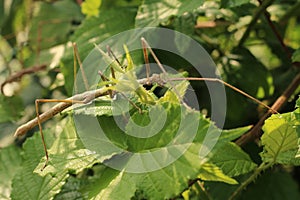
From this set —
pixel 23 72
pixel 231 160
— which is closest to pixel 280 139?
→ pixel 231 160

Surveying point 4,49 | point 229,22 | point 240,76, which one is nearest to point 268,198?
point 240,76

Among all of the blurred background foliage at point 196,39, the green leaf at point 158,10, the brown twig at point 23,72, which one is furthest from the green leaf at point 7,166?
the green leaf at point 158,10

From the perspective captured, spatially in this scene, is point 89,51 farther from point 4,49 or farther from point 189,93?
point 4,49

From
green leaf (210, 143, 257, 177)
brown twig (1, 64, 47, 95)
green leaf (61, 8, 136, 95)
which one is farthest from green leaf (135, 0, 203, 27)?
brown twig (1, 64, 47, 95)

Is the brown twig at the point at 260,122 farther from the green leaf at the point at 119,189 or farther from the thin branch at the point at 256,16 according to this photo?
the green leaf at the point at 119,189

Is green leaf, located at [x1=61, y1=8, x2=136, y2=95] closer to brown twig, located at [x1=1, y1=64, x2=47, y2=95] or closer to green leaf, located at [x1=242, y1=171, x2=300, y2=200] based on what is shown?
brown twig, located at [x1=1, y1=64, x2=47, y2=95]

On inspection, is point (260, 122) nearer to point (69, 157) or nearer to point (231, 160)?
point (231, 160)
